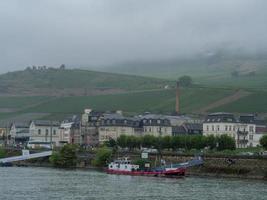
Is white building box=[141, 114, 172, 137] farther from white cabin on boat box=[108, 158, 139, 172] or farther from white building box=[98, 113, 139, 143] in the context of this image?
white cabin on boat box=[108, 158, 139, 172]

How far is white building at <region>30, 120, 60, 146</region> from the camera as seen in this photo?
190 m

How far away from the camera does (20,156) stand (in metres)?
131

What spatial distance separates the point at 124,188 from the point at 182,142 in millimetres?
50422

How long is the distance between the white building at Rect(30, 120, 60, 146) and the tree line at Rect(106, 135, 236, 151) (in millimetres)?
56440

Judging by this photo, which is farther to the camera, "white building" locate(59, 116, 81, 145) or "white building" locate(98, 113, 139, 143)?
"white building" locate(59, 116, 81, 145)

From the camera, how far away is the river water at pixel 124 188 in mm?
65625

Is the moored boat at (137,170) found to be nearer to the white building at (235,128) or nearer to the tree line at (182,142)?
the tree line at (182,142)

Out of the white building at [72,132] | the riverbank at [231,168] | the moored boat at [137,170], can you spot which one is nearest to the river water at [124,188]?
the moored boat at [137,170]

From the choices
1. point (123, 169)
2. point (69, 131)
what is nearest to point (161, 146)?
point (123, 169)

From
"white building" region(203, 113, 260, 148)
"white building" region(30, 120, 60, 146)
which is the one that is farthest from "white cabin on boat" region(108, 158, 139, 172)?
"white building" region(30, 120, 60, 146)

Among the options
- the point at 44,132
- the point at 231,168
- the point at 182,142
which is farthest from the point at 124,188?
the point at 44,132

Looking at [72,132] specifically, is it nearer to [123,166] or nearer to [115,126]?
[115,126]

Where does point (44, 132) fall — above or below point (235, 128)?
above

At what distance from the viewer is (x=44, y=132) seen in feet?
627
